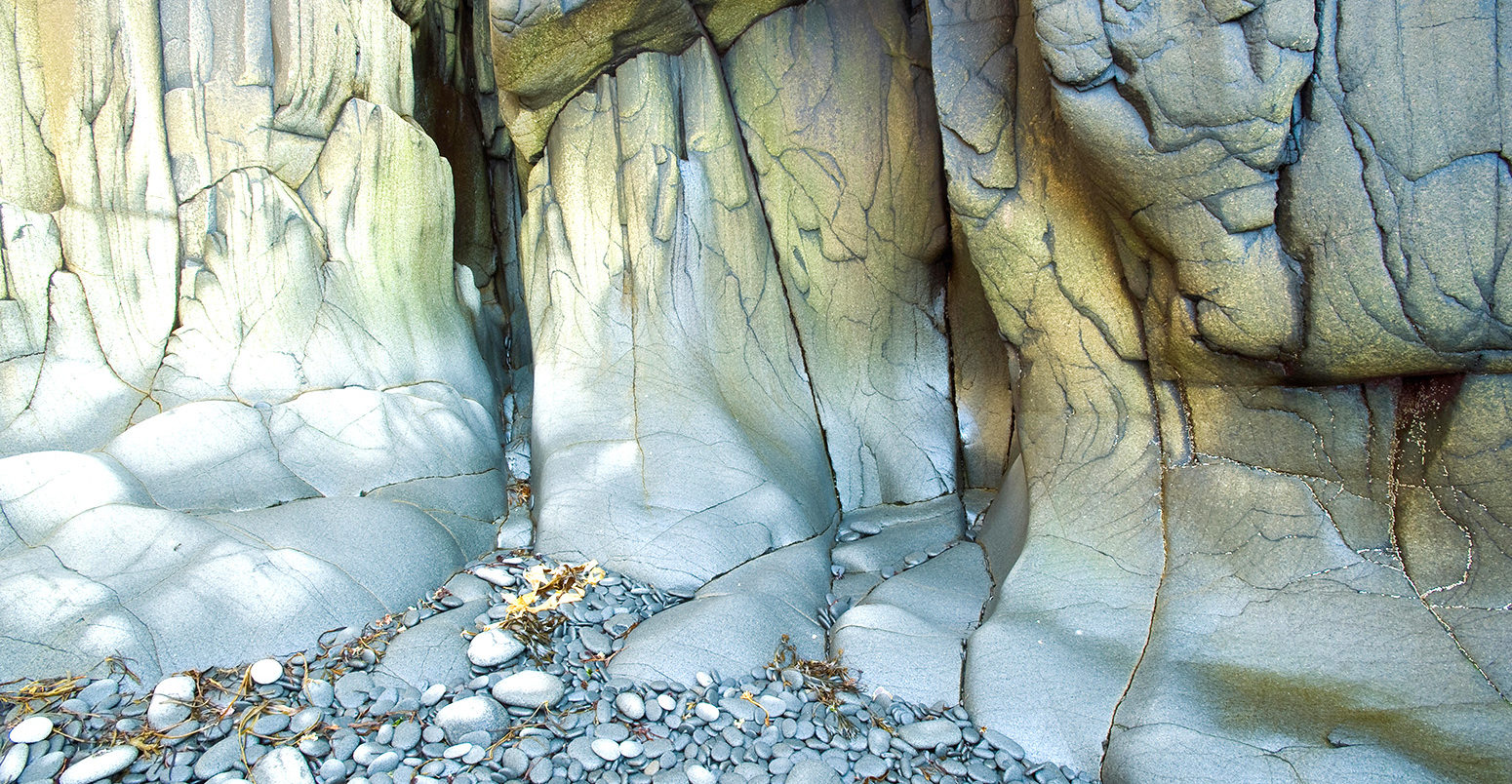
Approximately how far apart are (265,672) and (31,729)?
521 mm

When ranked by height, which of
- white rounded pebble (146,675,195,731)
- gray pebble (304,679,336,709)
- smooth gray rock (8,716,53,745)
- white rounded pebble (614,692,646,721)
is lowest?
white rounded pebble (614,692,646,721)

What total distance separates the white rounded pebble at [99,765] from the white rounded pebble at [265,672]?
0.35 m

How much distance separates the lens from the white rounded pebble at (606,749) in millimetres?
2363

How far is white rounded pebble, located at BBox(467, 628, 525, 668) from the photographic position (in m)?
2.72

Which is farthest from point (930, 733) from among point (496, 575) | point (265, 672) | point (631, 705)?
point (265, 672)

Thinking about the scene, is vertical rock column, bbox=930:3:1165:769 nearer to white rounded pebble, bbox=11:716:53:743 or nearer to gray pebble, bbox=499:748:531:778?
gray pebble, bbox=499:748:531:778

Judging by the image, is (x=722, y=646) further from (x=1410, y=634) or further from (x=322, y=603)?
(x=1410, y=634)

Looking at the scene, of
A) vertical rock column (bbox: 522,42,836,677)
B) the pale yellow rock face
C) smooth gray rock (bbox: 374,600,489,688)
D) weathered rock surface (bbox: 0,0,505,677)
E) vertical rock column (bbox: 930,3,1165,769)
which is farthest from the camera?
the pale yellow rock face

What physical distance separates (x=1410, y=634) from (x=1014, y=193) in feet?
6.08

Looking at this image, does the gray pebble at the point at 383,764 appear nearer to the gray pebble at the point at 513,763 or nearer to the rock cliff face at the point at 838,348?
the gray pebble at the point at 513,763

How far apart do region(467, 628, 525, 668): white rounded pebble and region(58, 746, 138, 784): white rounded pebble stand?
661 mm

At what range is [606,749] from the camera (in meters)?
2.38

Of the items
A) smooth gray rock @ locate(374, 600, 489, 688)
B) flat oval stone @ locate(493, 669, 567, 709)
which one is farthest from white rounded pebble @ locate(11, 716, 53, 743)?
flat oval stone @ locate(493, 669, 567, 709)

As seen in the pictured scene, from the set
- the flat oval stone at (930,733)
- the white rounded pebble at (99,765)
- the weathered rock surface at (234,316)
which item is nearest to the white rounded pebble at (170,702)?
the white rounded pebble at (99,765)
